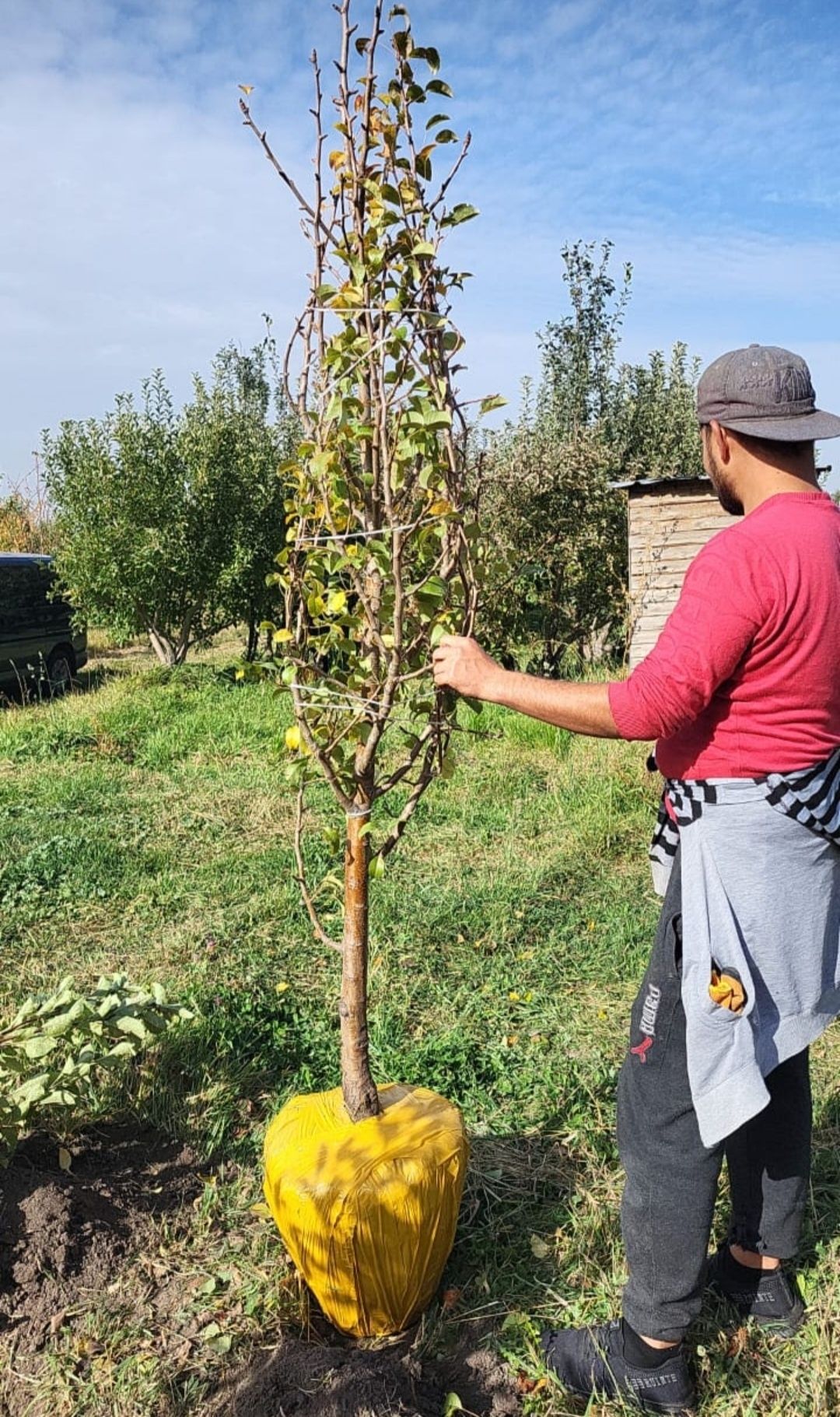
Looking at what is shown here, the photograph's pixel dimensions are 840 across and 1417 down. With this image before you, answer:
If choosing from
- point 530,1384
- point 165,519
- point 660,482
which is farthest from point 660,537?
point 530,1384

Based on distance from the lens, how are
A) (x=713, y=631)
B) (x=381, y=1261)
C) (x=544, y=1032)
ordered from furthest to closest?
(x=544, y=1032) → (x=381, y=1261) → (x=713, y=631)

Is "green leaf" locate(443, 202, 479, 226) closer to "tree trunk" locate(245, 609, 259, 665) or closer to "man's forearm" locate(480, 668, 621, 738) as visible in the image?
"man's forearm" locate(480, 668, 621, 738)

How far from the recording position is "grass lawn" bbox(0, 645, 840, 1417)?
2297 mm

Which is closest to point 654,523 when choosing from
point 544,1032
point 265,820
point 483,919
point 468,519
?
point 265,820

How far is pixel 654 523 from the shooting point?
9195mm

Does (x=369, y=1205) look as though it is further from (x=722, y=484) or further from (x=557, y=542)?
(x=557, y=542)

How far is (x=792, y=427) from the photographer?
1.80m

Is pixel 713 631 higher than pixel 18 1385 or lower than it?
higher

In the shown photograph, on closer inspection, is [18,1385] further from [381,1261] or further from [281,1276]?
[381,1261]

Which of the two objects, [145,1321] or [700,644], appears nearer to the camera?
[700,644]

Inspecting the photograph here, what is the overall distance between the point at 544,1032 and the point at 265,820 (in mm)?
2961

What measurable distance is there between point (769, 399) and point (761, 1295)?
1980 mm

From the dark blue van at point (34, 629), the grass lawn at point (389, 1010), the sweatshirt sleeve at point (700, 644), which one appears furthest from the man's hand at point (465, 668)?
the dark blue van at point (34, 629)

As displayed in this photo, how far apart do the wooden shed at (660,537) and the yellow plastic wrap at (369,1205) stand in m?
7.25
